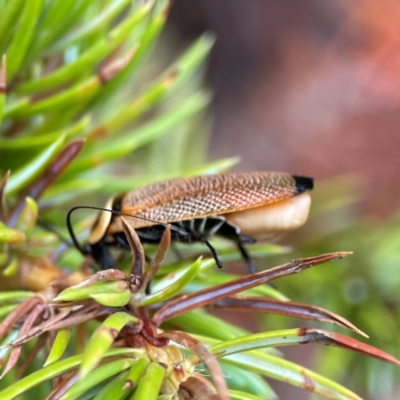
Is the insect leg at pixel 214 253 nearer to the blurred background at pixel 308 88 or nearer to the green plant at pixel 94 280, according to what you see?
the green plant at pixel 94 280

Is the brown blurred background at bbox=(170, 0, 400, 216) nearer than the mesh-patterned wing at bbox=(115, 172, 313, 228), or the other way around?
the mesh-patterned wing at bbox=(115, 172, 313, 228)

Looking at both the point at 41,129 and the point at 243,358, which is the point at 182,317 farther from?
the point at 41,129

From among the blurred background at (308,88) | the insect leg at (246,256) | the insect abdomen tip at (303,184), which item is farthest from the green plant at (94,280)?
the blurred background at (308,88)

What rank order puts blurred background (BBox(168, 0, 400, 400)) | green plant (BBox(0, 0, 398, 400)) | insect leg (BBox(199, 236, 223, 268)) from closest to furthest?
green plant (BBox(0, 0, 398, 400))
insect leg (BBox(199, 236, 223, 268))
blurred background (BBox(168, 0, 400, 400))

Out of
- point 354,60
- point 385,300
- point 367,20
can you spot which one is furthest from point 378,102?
point 385,300

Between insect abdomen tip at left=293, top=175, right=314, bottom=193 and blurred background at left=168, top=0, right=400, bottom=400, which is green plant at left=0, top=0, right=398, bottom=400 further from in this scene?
blurred background at left=168, top=0, right=400, bottom=400

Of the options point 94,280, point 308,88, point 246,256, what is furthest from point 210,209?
point 308,88

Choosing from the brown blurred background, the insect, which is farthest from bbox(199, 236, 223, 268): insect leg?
the brown blurred background

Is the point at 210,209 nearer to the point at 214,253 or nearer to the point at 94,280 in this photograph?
the point at 214,253
